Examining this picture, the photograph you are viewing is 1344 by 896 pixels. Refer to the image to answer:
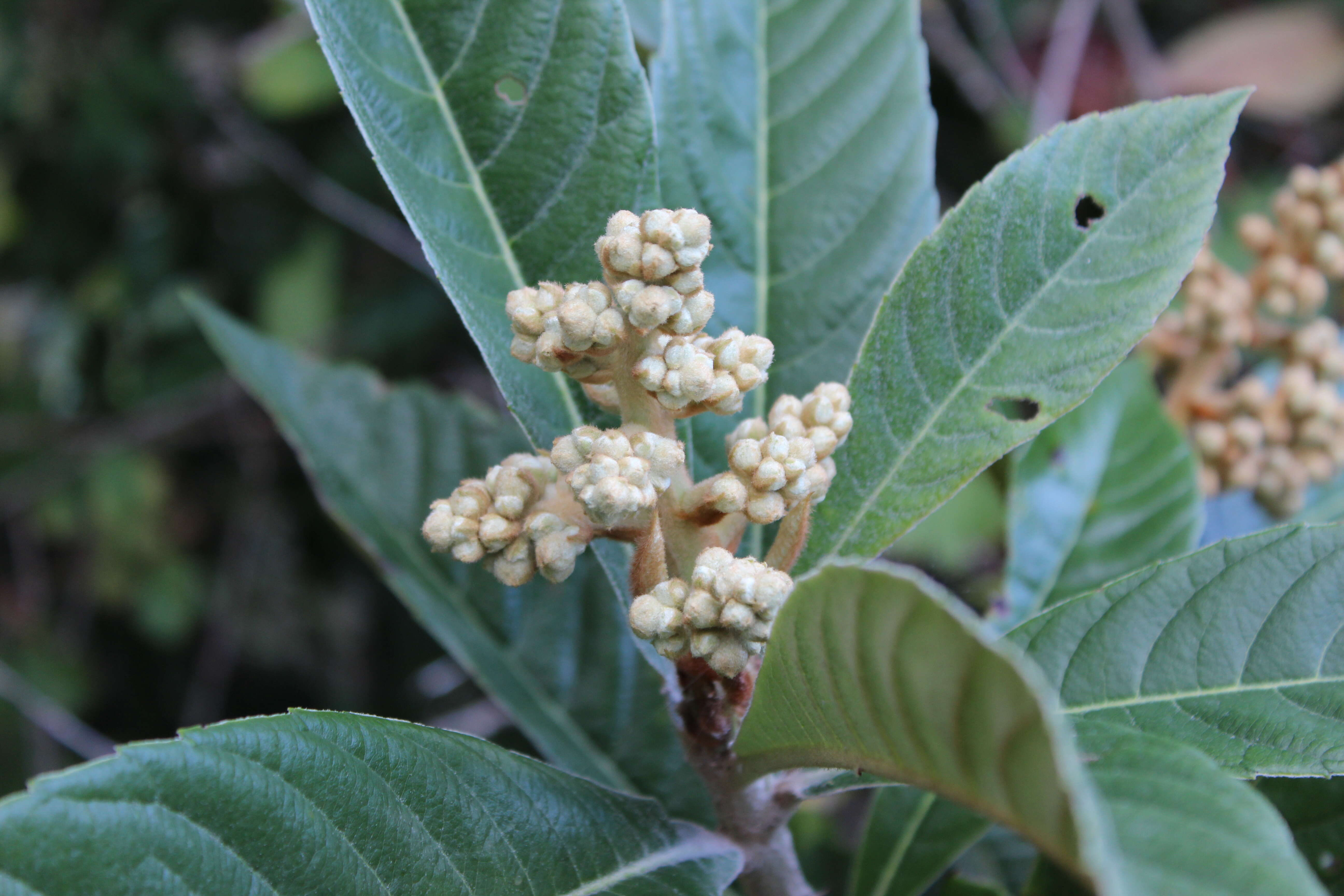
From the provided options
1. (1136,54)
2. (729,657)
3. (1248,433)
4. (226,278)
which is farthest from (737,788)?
(1136,54)

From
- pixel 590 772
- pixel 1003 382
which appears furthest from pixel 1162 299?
pixel 590 772

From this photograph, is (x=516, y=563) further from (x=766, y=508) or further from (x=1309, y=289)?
(x=1309, y=289)

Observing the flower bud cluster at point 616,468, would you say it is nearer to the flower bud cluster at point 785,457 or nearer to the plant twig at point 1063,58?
the flower bud cluster at point 785,457

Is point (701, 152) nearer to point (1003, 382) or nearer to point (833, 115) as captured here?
point (833, 115)

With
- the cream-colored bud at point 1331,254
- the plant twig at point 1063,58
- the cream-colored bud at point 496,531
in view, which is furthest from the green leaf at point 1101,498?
the plant twig at point 1063,58

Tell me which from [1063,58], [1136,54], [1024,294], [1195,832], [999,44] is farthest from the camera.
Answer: [999,44]

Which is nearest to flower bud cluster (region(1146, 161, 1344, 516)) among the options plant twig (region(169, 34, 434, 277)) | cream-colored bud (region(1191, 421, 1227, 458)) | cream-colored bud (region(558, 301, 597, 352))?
cream-colored bud (region(1191, 421, 1227, 458))
